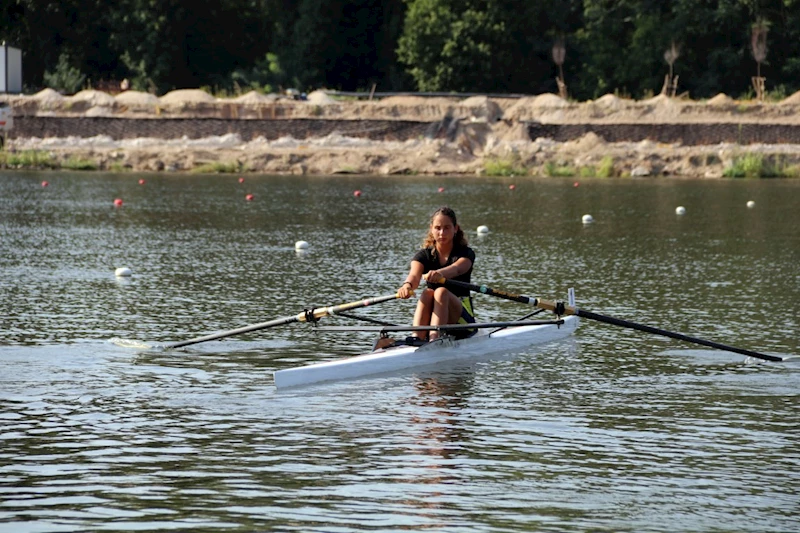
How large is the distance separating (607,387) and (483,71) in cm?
5806

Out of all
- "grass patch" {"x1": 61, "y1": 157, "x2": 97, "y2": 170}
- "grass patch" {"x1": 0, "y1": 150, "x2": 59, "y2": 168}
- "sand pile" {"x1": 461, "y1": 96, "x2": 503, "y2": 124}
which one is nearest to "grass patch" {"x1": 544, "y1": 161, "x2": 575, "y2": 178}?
"sand pile" {"x1": 461, "y1": 96, "x2": 503, "y2": 124}

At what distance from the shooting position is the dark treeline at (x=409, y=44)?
70625mm

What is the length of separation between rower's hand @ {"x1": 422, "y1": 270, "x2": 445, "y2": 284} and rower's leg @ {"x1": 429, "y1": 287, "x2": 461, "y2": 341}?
18 cm

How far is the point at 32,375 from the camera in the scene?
46.9ft

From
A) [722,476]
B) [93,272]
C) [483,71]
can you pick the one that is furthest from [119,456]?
[483,71]

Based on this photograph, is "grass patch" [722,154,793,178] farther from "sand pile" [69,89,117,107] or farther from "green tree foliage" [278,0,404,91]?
"sand pile" [69,89,117,107]

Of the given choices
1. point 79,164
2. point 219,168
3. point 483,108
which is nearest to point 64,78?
point 79,164

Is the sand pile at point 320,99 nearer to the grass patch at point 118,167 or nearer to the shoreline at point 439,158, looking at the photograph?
the shoreline at point 439,158

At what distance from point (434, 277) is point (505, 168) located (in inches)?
1768

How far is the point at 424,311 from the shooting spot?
611 inches

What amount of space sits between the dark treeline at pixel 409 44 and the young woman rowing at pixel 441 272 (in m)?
54.5

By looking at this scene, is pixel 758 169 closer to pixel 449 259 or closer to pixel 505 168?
pixel 505 168

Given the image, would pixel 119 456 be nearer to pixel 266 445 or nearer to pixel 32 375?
pixel 266 445

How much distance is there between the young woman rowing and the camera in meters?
15.3
